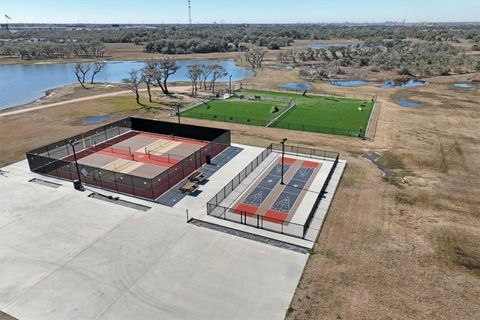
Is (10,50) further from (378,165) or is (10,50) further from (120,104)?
(378,165)

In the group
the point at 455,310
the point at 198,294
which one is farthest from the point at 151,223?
the point at 455,310

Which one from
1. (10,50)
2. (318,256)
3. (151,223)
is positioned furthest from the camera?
(10,50)

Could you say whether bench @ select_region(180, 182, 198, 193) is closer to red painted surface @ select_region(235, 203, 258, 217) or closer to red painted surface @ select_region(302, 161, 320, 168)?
red painted surface @ select_region(235, 203, 258, 217)

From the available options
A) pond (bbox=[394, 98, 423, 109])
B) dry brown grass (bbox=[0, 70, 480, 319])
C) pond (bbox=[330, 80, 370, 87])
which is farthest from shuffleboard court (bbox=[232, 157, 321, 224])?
pond (bbox=[330, 80, 370, 87])

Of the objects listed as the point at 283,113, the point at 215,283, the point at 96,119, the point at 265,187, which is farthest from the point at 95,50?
the point at 215,283

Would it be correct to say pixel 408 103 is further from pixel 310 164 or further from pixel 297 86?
pixel 310 164

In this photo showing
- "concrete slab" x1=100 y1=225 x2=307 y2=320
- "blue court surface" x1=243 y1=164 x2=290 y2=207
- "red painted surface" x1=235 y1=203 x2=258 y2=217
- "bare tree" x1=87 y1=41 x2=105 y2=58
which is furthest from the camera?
"bare tree" x1=87 y1=41 x2=105 y2=58
